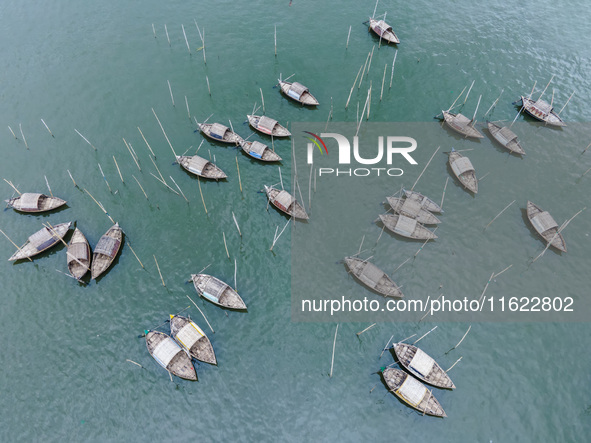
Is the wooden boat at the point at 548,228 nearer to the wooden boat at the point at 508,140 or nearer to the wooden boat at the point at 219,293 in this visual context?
the wooden boat at the point at 508,140

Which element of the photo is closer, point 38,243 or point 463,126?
point 38,243

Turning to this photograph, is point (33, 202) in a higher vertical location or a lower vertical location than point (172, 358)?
higher

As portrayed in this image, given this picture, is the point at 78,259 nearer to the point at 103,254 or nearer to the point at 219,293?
the point at 103,254


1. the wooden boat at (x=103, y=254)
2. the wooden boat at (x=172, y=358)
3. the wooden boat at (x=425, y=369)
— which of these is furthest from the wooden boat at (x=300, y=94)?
the wooden boat at (x=172, y=358)

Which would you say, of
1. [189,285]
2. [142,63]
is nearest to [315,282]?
[189,285]

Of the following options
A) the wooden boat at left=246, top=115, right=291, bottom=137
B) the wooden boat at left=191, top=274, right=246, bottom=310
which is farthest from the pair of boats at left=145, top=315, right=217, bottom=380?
the wooden boat at left=246, top=115, right=291, bottom=137

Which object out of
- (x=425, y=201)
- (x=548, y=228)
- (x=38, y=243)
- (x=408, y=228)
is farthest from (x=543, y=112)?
(x=38, y=243)

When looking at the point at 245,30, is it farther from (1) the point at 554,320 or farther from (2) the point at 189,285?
(1) the point at 554,320

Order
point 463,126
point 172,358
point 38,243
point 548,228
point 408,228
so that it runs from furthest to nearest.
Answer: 1. point 463,126
2. point 408,228
3. point 548,228
4. point 38,243
5. point 172,358

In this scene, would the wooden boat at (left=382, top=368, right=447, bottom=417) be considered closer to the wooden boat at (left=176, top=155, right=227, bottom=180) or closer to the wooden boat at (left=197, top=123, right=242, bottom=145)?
the wooden boat at (left=176, top=155, right=227, bottom=180)
